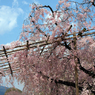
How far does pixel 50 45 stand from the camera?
181 inches

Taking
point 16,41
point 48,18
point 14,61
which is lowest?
point 14,61

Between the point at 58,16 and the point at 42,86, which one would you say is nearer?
the point at 58,16

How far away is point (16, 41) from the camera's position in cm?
517

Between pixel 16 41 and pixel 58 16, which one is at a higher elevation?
pixel 58 16

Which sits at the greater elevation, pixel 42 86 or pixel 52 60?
pixel 52 60

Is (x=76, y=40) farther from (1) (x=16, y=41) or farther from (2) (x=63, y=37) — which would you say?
(1) (x=16, y=41)

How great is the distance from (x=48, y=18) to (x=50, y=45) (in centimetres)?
92

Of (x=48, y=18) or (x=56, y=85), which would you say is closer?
→ (x=48, y=18)

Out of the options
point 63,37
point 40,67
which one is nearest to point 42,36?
point 63,37

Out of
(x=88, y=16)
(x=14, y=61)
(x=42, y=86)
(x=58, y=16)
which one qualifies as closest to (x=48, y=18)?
(x=58, y=16)

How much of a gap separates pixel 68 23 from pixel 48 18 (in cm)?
70

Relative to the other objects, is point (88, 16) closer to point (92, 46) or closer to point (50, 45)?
point (92, 46)

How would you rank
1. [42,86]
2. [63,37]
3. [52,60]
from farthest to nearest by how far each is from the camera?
[42,86] < [52,60] < [63,37]

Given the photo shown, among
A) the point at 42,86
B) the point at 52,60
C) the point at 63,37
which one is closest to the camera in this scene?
the point at 63,37
